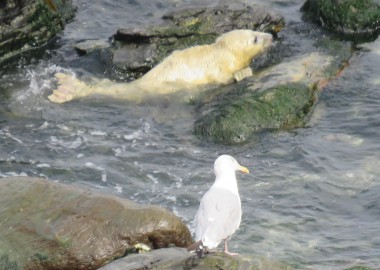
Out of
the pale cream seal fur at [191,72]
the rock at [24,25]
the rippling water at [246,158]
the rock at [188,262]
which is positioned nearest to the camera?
A: the rock at [188,262]

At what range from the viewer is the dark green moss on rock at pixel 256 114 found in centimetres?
1043

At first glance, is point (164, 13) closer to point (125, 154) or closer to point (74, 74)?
point (74, 74)

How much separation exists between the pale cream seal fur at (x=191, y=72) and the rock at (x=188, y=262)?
17.5ft

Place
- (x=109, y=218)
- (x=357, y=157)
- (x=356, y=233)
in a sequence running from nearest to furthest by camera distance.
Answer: (x=109, y=218)
(x=356, y=233)
(x=357, y=157)

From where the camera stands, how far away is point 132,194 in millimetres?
9273

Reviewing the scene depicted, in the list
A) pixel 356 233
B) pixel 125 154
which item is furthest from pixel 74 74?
pixel 356 233

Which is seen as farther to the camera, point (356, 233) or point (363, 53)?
point (363, 53)

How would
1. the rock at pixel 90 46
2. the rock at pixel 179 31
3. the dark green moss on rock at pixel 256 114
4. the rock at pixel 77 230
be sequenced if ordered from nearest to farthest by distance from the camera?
the rock at pixel 77 230 → the dark green moss on rock at pixel 256 114 → the rock at pixel 179 31 → the rock at pixel 90 46

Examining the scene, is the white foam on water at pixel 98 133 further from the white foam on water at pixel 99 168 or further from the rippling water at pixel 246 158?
the white foam on water at pixel 99 168

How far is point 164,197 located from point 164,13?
17.9 feet

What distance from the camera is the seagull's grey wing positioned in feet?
20.5

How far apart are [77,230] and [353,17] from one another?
7871mm

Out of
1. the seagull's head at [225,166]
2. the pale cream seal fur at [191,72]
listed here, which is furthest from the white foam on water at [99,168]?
the seagull's head at [225,166]

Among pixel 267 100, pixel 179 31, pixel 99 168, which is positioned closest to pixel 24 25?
pixel 179 31
